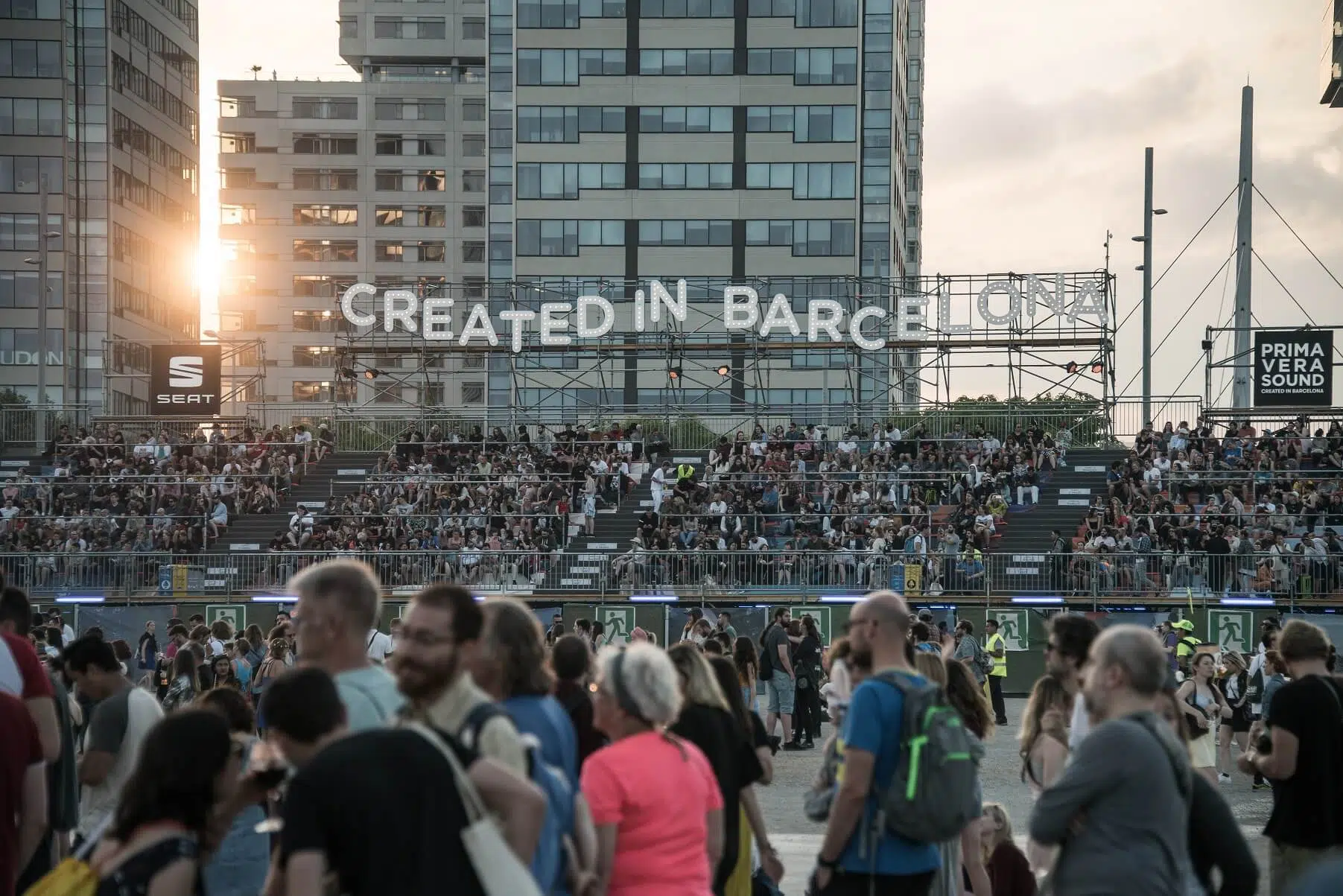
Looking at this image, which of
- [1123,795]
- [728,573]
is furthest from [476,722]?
[728,573]

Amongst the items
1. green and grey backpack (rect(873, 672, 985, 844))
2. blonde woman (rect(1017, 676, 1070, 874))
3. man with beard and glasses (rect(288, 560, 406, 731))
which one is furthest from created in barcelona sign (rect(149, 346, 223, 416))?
man with beard and glasses (rect(288, 560, 406, 731))

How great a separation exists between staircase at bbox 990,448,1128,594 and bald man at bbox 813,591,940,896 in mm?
27076

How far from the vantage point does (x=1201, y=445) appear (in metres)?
40.4

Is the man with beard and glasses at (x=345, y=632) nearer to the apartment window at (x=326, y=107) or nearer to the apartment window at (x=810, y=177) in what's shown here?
the apartment window at (x=810, y=177)

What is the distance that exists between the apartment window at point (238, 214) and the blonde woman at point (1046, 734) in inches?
4290

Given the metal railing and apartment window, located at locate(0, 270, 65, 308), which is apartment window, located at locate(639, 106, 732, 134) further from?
the metal railing

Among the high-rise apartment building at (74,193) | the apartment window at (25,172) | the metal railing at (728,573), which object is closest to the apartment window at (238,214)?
the high-rise apartment building at (74,193)

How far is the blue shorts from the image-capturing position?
22219mm

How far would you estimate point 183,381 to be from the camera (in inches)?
1933

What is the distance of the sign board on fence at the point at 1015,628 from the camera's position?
102ft

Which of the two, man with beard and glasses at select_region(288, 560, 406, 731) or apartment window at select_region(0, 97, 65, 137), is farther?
apartment window at select_region(0, 97, 65, 137)

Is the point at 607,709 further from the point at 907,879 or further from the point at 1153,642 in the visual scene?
the point at 1153,642

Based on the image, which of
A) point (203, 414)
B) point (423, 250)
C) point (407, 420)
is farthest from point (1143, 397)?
point (423, 250)

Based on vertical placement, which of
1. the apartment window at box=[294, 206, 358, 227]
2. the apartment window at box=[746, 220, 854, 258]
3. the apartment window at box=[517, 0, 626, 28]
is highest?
the apartment window at box=[517, 0, 626, 28]
